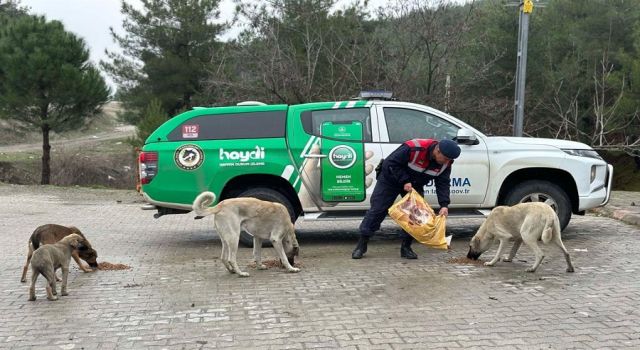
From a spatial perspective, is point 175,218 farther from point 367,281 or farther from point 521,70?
point 521,70

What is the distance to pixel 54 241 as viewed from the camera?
687 centimetres

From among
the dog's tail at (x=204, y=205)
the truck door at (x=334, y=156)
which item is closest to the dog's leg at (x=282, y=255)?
the dog's tail at (x=204, y=205)

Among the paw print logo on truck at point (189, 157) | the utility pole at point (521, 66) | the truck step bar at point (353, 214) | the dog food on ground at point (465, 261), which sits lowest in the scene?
the dog food on ground at point (465, 261)

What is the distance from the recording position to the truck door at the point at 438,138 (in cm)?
847

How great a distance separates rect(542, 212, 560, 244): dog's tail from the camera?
670cm

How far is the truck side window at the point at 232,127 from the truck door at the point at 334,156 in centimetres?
21

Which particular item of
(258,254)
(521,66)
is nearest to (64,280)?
(258,254)

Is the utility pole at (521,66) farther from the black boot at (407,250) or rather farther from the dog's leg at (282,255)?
the dog's leg at (282,255)

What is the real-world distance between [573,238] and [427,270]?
10.6ft

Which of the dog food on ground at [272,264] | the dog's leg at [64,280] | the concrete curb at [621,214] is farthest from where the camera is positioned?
the concrete curb at [621,214]

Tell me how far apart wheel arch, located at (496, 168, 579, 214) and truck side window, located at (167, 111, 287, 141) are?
3263mm

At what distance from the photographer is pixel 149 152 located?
8.41m

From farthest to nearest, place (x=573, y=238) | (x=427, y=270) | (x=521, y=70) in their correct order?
(x=521, y=70) < (x=573, y=238) < (x=427, y=270)

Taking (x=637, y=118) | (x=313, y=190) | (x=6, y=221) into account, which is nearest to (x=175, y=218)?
(x=6, y=221)
